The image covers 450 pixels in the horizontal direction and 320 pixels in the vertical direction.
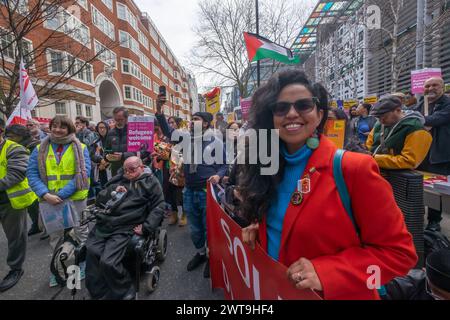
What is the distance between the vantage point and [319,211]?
38.4 inches

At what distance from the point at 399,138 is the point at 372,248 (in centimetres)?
226

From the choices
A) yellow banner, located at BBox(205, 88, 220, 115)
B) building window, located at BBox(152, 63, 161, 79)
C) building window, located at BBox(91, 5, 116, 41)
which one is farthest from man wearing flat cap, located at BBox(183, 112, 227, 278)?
building window, located at BBox(152, 63, 161, 79)

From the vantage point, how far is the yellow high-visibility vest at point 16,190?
276 centimetres

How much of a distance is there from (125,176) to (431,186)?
144 inches

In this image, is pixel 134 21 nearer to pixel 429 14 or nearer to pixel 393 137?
pixel 429 14

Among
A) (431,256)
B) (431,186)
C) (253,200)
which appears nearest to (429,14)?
(431,186)

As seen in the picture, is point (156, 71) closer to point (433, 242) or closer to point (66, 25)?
point (66, 25)

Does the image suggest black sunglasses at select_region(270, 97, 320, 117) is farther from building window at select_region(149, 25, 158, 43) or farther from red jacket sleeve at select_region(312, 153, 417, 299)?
building window at select_region(149, 25, 158, 43)

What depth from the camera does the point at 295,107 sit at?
3.79ft

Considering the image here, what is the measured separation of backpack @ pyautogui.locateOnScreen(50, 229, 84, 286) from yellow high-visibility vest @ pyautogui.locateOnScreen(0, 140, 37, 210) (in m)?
0.61

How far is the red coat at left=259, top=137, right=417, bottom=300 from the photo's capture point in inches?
A: 35.9

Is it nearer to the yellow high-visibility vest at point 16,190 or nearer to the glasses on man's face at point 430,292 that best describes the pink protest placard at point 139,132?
the yellow high-visibility vest at point 16,190

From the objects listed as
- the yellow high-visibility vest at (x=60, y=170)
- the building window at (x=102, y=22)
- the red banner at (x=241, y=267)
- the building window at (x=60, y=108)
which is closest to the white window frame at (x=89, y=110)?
the building window at (x=60, y=108)
